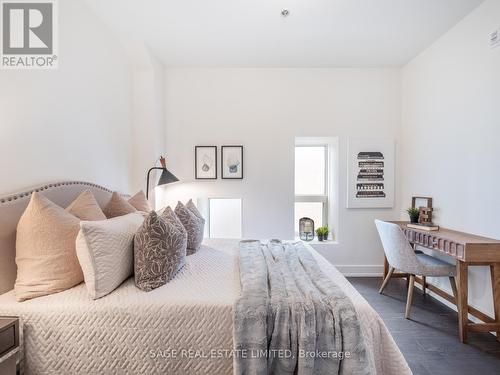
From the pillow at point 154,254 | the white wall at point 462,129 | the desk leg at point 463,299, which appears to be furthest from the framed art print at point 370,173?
the pillow at point 154,254

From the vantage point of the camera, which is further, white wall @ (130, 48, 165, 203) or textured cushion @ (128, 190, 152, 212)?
white wall @ (130, 48, 165, 203)

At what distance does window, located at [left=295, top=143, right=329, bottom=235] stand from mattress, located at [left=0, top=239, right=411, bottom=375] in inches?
97.3

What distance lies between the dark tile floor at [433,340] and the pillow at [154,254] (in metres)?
1.76

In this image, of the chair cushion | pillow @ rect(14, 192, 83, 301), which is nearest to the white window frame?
the chair cushion

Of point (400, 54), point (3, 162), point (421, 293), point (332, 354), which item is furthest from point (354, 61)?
point (3, 162)

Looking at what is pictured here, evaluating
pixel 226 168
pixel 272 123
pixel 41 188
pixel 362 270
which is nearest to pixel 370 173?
pixel 362 270

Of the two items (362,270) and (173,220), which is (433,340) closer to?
(362,270)

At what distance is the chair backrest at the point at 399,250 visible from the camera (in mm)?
2307

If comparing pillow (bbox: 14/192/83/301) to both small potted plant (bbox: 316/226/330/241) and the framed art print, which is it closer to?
small potted plant (bbox: 316/226/330/241)

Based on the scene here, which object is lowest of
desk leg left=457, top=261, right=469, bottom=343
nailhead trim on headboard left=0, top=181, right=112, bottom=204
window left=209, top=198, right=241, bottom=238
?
desk leg left=457, top=261, right=469, bottom=343

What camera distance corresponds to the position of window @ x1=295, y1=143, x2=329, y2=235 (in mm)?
3645

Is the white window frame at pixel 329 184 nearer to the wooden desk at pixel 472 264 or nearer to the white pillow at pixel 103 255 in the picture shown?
the wooden desk at pixel 472 264

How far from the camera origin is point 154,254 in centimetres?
142

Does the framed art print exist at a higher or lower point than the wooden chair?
higher
